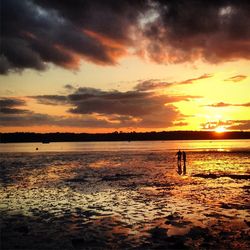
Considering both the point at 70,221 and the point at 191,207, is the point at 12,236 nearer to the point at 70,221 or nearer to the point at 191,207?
the point at 70,221

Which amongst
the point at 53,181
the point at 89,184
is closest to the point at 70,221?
the point at 89,184

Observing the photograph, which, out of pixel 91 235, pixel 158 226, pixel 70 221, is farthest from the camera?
pixel 70 221

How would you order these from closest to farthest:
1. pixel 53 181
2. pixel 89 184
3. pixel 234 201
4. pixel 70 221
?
1. pixel 70 221
2. pixel 234 201
3. pixel 89 184
4. pixel 53 181

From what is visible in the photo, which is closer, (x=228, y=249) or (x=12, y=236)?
(x=228, y=249)

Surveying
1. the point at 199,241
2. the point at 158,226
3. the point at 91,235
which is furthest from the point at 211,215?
the point at 91,235

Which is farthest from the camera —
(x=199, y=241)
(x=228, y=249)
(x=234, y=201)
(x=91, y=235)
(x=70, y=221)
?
(x=234, y=201)

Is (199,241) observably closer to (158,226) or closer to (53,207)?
(158,226)

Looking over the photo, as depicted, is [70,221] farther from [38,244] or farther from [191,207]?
[191,207]

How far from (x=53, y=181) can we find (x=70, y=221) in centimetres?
2120

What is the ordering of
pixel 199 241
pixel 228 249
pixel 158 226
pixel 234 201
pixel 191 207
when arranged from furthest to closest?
1. pixel 234 201
2. pixel 191 207
3. pixel 158 226
4. pixel 199 241
5. pixel 228 249

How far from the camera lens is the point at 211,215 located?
21.7m

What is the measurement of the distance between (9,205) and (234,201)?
1651 cm

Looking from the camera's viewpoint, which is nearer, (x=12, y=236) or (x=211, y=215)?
(x=12, y=236)

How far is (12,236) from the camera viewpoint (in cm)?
1775
